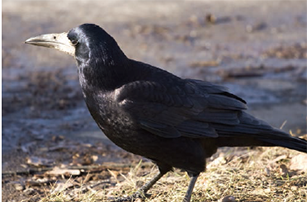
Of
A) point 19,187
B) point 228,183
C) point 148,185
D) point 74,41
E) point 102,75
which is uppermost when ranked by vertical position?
point 74,41

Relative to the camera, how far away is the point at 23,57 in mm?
9602

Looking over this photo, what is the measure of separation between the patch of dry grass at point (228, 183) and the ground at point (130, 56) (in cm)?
9

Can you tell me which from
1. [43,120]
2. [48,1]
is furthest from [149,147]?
[48,1]

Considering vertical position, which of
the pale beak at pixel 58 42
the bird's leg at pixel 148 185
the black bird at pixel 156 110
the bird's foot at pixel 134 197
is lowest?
Answer: the bird's foot at pixel 134 197

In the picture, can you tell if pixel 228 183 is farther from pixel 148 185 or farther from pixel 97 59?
pixel 97 59

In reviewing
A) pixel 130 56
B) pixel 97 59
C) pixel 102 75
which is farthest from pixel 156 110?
pixel 130 56

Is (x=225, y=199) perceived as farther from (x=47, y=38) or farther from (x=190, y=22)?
(x=190, y=22)

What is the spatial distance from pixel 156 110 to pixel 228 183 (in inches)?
43.0

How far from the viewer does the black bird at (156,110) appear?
423 cm

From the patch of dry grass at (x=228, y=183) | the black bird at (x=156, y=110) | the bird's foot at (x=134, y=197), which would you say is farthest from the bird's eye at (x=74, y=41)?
the bird's foot at (x=134, y=197)

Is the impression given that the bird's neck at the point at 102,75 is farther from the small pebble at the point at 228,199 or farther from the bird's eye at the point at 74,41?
the small pebble at the point at 228,199

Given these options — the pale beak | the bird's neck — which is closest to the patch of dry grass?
the bird's neck

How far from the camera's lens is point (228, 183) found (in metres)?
4.91

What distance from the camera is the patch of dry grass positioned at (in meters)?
4.73
